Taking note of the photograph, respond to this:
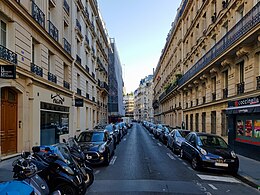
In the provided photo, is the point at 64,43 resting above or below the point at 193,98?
above

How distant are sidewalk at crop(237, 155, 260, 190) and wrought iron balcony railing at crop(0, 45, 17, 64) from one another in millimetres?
9600

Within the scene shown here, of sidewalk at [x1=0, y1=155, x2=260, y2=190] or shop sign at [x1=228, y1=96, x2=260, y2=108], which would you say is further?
shop sign at [x1=228, y1=96, x2=260, y2=108]

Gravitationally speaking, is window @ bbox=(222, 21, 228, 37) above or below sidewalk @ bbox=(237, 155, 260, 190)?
above

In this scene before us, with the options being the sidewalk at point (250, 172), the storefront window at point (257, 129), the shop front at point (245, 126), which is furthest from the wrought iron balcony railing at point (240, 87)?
the sidewalk at point (250, 172)

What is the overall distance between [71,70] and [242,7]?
43.4ft

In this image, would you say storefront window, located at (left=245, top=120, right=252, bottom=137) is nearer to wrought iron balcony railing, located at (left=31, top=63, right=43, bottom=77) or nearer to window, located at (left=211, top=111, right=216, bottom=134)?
window, located at (left=211, top=111, right=216, bottom=134)

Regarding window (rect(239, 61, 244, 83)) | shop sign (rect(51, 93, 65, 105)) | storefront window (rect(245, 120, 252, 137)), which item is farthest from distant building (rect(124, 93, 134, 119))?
storefront window (rect(245, 120, 252, 137))

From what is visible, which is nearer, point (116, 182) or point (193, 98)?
point (116, 182)

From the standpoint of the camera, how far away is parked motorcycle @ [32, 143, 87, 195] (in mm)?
5656

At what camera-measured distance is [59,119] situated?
63.0 feet

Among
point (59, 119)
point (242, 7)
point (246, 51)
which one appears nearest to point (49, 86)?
point (59, 119)

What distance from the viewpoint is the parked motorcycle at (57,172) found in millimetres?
5656

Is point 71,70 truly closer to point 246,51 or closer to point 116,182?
point 246,51

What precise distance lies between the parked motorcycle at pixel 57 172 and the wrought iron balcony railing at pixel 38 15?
31.6 feet
